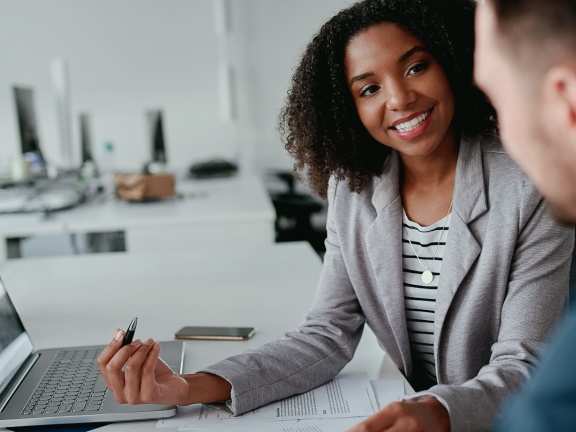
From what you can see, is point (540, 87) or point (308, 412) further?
point (308, 412)

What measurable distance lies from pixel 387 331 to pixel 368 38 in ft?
2.04

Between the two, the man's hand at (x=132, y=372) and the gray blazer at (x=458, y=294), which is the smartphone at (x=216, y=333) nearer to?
the gray blazer at (x=458, y=294)

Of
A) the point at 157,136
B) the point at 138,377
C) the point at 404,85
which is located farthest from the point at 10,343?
the point at 157,136

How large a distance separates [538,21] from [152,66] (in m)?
4.57

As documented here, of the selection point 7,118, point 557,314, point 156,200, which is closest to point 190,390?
point 557,314

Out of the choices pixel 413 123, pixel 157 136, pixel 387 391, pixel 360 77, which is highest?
pixel 360 77

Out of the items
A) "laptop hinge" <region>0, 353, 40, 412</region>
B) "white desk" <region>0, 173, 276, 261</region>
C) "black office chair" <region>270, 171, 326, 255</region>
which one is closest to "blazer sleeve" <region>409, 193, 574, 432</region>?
"laptop hinge" <region>0, 353, 40, 412</region>

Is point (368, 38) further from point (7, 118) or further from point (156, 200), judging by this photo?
point (7, 118)

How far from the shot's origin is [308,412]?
1.00 meters

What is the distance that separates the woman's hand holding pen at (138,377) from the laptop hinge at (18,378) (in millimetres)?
197

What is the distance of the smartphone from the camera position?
1297mm

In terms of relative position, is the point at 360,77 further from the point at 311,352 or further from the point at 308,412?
the point at 308,412

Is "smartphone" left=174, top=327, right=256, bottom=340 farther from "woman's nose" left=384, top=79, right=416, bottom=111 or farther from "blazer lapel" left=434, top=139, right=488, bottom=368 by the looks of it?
"woman's nose" left=384, top=79, right=416, bottom=111

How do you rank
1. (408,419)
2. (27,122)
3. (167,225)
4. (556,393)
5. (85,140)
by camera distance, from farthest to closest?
(85,140) < (27,122) < (167,225) < (408,419) < (556,393)
